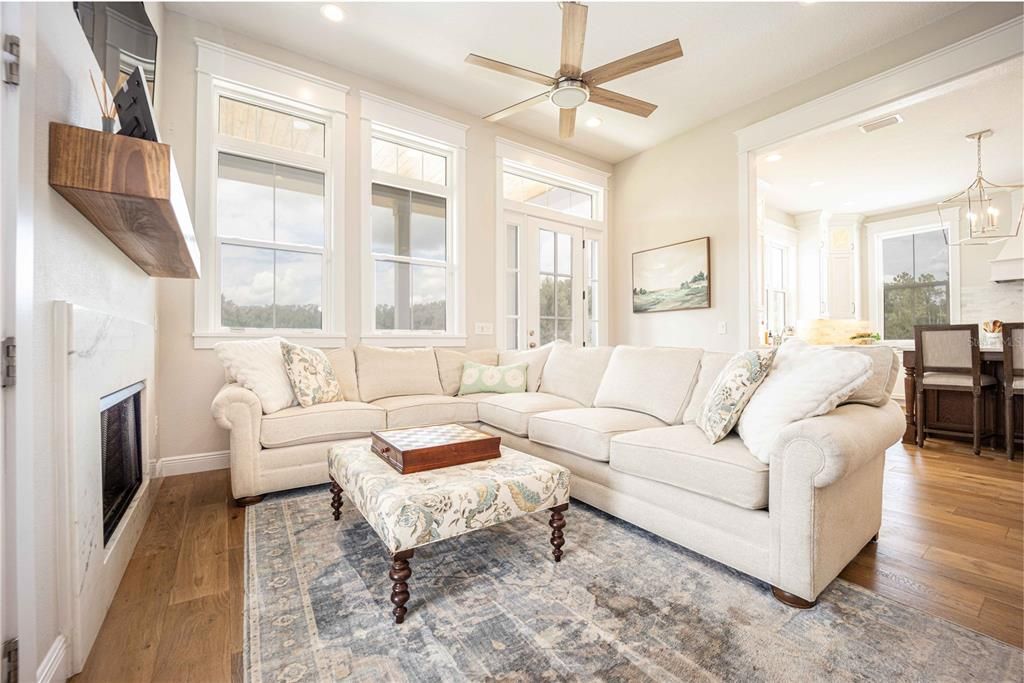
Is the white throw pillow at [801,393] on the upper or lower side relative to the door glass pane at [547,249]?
lower

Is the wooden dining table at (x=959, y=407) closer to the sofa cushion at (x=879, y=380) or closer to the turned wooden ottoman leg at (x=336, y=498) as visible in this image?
the sofa cushion at (x=879, y=380)

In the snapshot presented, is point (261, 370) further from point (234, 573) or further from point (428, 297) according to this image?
point (428, 297)

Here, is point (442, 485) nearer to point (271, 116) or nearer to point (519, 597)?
point (519, 597)

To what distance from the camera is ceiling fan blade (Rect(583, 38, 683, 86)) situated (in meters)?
2.62

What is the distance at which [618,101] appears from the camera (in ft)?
10.3

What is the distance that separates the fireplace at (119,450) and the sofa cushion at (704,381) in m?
2.51

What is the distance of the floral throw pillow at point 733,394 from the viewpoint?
6.28 feet

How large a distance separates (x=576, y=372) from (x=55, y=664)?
2.82m

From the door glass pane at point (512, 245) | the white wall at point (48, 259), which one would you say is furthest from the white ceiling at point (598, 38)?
the white wall at point (48, 259)

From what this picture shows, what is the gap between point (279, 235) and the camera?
11.6ft

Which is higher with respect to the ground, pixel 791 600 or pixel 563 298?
pixel 563 298

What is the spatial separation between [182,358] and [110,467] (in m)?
1.64

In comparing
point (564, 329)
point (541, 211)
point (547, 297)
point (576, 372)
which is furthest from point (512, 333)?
point (576, 372)

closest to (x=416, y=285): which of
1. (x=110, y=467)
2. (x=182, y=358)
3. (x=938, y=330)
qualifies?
(x=182, y=358)
